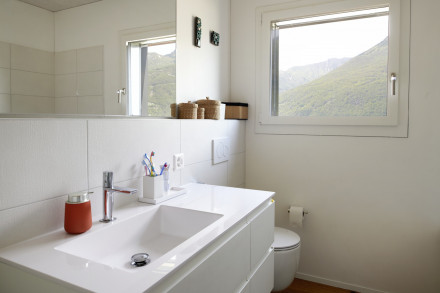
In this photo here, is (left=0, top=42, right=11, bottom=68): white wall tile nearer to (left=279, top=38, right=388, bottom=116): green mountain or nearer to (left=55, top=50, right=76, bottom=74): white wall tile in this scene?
(left=55, top=50, right=76, bottom=74): white wall tile

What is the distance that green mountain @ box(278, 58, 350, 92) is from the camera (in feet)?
7.45

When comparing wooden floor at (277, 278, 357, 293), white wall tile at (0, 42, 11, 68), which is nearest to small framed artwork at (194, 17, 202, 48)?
white wall tile at (0, 42, 11, 68)

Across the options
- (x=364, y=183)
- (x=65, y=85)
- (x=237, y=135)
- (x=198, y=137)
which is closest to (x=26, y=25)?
(x=65, y=85)

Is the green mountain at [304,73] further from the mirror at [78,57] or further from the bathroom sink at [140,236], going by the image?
the bathroom sink at [140,236]

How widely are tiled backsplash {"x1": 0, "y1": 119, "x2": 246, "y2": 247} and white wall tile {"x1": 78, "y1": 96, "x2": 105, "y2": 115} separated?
0.08 meters

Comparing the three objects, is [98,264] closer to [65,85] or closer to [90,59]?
[65,85]

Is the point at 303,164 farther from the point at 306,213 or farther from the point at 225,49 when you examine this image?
the point at 225,49

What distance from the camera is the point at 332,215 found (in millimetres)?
2283

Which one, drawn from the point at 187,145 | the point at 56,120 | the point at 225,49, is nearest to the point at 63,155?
the point at 56,120

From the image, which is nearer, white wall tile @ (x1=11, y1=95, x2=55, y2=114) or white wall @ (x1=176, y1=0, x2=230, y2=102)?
white wall tile @ (x1=11, y1=95, x2=55, y2=114)

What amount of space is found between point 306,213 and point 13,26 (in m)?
2.06

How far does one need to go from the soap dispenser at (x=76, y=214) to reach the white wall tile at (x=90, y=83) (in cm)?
41

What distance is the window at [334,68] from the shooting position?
2047mm

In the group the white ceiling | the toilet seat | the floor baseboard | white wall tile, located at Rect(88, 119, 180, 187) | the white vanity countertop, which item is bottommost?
the floor baseboard
